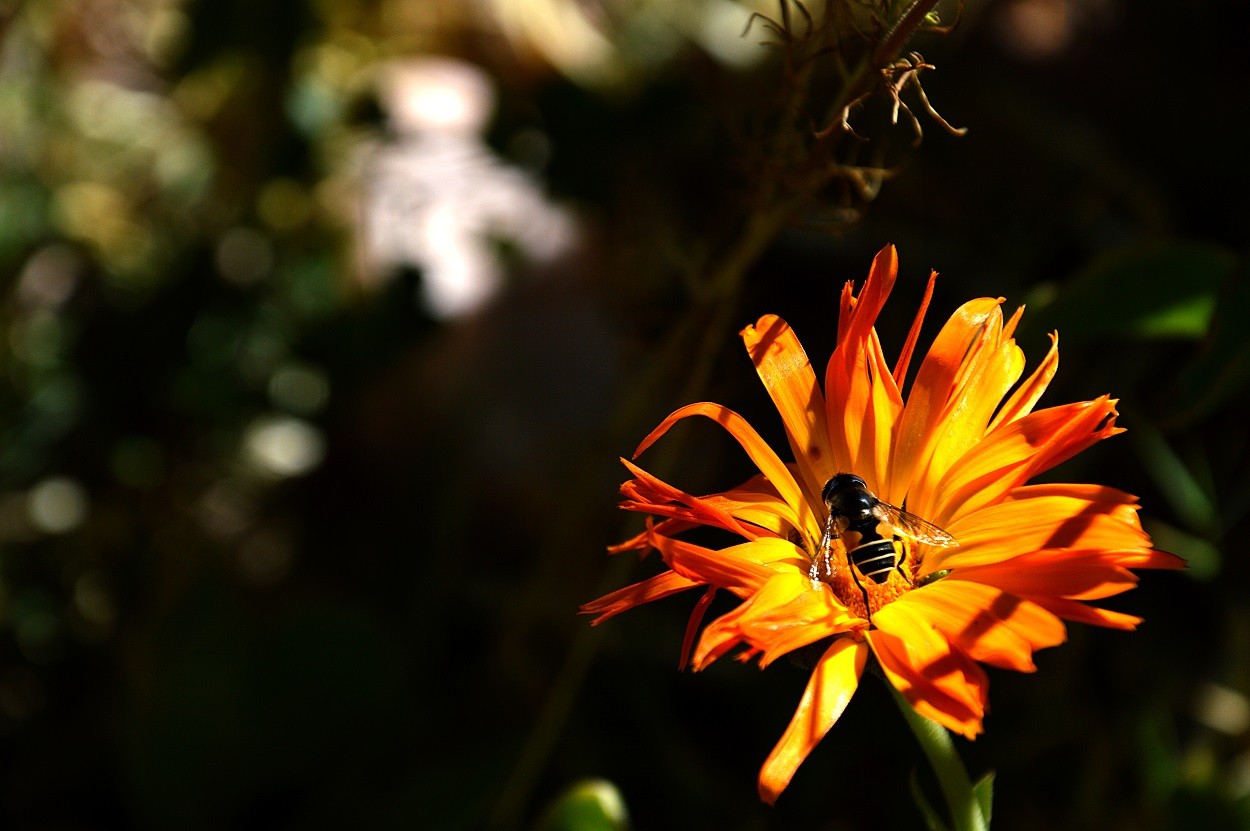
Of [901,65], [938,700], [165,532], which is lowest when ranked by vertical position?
[165,532]

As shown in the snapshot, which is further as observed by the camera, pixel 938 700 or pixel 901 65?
pixel 901 65

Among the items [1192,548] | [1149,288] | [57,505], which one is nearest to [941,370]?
[1149,288]

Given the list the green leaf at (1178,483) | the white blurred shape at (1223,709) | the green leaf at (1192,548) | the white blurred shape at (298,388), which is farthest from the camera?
the white blurred shape at (298,388)

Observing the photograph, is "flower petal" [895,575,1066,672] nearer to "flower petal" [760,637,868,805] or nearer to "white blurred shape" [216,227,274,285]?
"flower petal" [760,637,868,805]

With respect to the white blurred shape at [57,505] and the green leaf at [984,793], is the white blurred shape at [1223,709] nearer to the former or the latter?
the green leaf at [984,793]

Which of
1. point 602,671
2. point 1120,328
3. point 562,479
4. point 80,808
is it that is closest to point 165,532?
point 80,808

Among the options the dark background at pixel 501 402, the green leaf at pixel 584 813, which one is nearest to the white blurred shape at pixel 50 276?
the dark background at pixel 501 402

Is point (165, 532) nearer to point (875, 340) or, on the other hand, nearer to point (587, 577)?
point (587, 577)

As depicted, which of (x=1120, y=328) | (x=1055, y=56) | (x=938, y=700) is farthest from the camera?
(x=1055, y=56)
